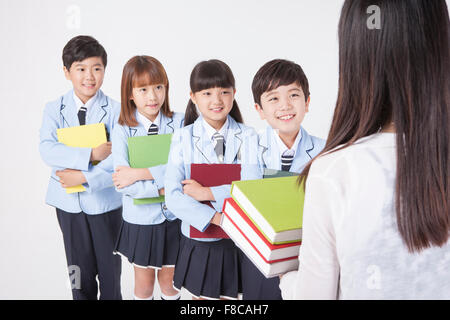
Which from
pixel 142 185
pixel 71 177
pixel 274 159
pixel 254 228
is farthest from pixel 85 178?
pixel 254 228

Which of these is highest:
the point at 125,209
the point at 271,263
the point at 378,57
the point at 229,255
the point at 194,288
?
the point at 378,57

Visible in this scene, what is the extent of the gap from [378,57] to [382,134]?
128mm

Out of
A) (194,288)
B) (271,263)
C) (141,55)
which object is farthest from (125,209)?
(271,263)

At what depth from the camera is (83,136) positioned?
1743mm

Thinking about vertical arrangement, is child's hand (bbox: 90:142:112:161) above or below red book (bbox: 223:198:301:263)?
above

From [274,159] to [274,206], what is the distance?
58cm

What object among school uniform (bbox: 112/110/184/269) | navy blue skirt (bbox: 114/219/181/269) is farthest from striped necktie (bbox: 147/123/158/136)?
navy blue skirt (bbox: 114/219/181/269)

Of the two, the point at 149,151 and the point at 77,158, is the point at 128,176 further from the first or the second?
the point at 77,158

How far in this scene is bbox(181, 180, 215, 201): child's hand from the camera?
1460mm

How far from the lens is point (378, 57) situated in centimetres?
66

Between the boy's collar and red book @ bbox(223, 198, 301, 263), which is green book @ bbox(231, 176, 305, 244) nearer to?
red book @ bbox(223, 198, 301, 263)

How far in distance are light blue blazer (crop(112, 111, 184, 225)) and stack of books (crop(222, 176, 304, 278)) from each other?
633 millimetres

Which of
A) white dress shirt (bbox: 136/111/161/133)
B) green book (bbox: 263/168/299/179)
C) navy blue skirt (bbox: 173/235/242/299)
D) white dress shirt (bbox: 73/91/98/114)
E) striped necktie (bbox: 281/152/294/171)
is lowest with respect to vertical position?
navy blue skirt (bbox: 173/235/242/299)

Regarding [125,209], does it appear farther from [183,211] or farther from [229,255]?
[229,255]
